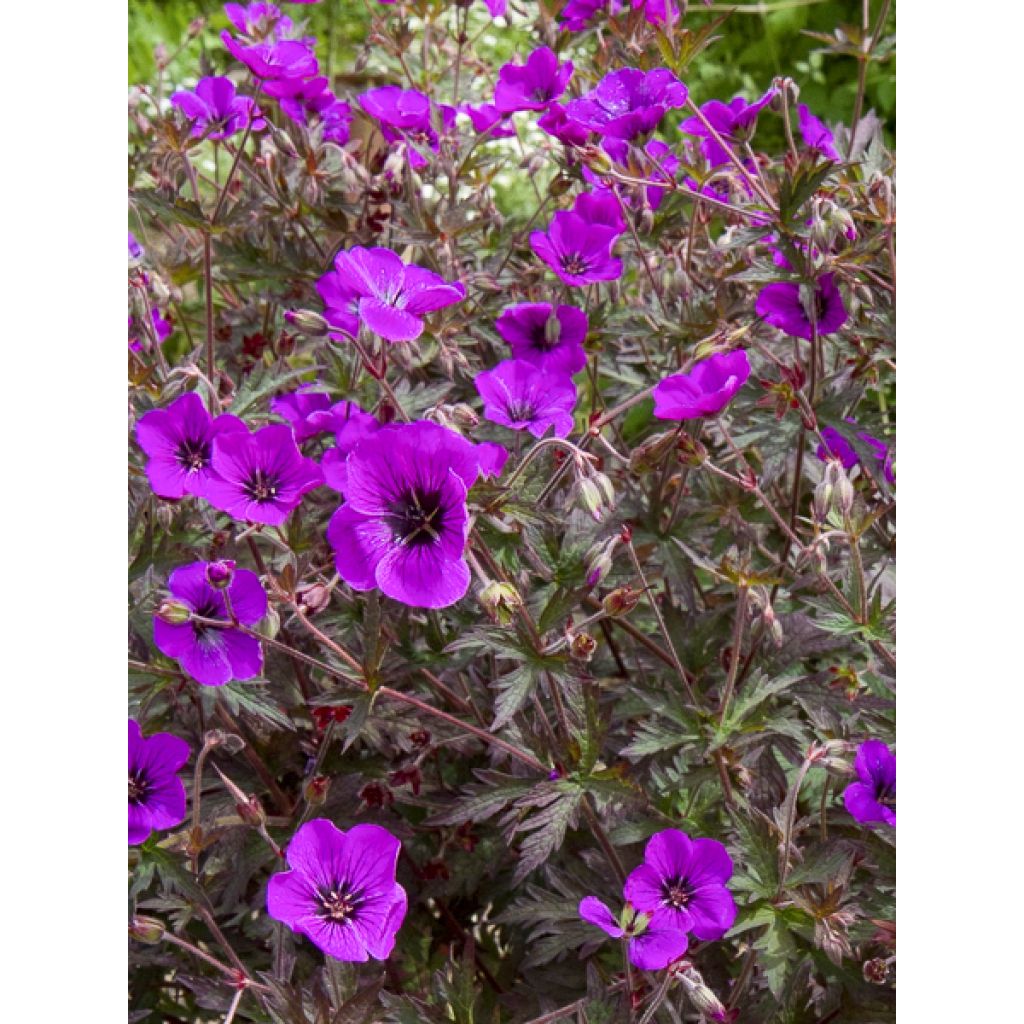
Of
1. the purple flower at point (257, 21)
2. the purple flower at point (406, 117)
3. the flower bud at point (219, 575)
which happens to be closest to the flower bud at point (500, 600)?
the flower bud at point (219, 575)

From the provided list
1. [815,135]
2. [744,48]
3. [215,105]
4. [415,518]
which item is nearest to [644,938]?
[415,518]

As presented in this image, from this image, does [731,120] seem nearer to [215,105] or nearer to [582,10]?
[582,10]

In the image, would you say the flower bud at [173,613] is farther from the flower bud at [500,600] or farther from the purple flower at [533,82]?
the purple flower at [533,82]

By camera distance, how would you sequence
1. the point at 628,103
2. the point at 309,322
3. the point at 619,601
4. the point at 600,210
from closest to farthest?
the point at 619,601 → the point at 309,322 → the point at 628,103 → the point at 600,210

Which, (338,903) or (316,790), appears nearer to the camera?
(338,903)
